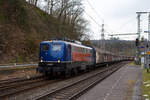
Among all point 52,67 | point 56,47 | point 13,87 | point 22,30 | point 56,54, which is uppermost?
point 22,30

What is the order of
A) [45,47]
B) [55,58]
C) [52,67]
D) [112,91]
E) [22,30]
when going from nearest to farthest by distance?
[112,91] → [52,67] → [55,58] → [45,47] → [22,30]

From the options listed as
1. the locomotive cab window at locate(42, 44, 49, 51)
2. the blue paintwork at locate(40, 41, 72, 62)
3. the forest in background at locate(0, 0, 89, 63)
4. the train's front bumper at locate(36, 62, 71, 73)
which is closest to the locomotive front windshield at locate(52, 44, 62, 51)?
the blue paintwork at locate(40, 41, 72, 62)

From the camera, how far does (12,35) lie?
1032 inches

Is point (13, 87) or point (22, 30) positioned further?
point (22, 30)

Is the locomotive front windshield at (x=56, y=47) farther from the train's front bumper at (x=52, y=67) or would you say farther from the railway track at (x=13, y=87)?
the railway track at (x=13, y=87)

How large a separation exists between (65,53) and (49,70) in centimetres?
200

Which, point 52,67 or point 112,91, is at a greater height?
point 52,67

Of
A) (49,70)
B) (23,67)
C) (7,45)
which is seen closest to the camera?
(49,70)

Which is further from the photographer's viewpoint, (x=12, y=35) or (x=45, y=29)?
(x=45, y=29)

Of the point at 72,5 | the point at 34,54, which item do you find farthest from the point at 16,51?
the point at 72,5

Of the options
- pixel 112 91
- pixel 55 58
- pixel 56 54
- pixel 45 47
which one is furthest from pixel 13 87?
pixel 112 91

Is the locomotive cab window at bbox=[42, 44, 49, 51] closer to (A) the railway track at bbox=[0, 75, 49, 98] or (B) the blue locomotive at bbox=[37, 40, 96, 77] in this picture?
(B) the blue locomotive at bbox=[37, 40, 96, 77]

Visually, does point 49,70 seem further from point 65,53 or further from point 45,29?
point 45,29

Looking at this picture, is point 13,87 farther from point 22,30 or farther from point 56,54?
point 22,30
